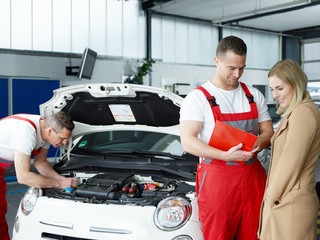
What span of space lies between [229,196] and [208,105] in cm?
53

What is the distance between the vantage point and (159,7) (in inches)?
457

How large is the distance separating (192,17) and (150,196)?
37.6ft

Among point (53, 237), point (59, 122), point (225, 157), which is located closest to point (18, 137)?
point (59, 122)

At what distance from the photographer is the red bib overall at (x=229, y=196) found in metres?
2.05

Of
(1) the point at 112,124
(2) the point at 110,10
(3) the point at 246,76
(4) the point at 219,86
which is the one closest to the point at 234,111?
(4) the point at 219,86

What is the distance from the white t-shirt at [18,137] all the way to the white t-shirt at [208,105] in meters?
1.18

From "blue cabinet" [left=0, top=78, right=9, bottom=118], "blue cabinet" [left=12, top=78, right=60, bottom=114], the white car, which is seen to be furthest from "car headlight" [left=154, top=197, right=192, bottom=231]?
"blue cabinet" [left=12, top=78, right=60, bottom=114]

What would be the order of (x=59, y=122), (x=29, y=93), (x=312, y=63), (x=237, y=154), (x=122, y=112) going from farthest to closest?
1. (x=312, y=63)
2. (x=29, y=93)
3. (x=122, y=112)
4. (x=59, y=122)
5. (x=237, y=154)

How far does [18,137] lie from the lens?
2645mm

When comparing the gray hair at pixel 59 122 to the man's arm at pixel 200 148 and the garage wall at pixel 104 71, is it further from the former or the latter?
the garage wall at pixel 104 71

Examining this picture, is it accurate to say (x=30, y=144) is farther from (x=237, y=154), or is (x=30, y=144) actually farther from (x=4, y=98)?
(x=4, y=98)

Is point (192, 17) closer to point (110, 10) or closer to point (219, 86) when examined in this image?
point (110, 10)

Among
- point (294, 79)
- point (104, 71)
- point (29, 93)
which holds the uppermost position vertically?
point (104, 71)

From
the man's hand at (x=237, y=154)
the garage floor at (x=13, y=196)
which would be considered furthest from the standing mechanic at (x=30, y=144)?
the garage floor at (x=13, y=196)
